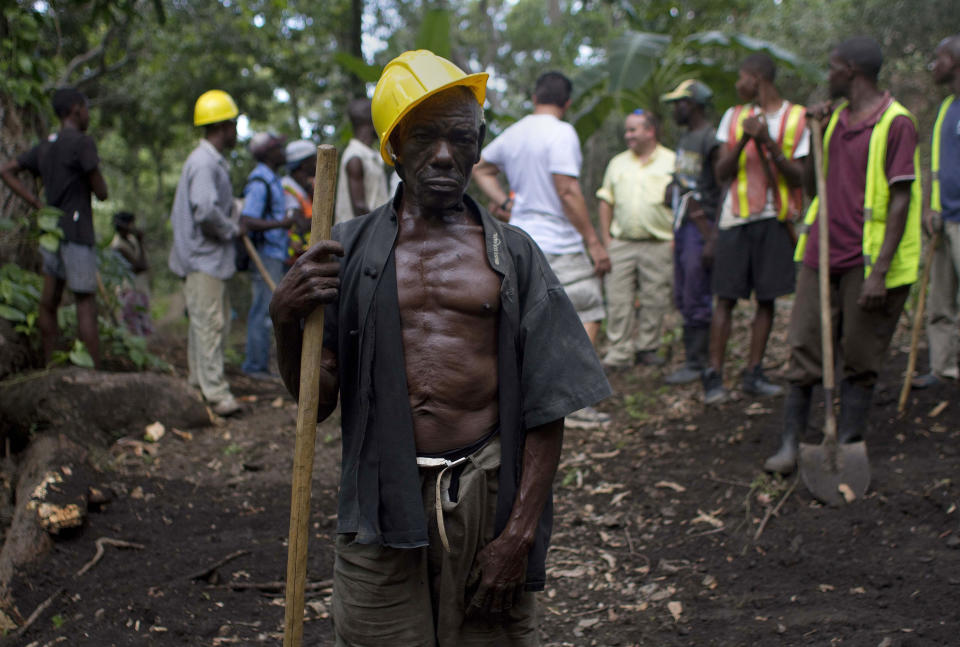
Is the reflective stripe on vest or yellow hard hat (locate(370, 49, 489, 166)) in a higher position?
yellow hard hat (locate(370, 49, 489, 166))

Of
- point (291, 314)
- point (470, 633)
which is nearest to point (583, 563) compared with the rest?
point (470, 633)

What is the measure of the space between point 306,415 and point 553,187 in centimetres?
410

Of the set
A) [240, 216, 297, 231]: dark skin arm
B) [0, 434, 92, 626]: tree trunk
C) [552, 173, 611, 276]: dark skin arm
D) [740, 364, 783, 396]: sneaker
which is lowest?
[740, 364, 783, 396]: sneaker

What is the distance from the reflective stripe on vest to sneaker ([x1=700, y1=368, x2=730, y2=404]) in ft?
4.10

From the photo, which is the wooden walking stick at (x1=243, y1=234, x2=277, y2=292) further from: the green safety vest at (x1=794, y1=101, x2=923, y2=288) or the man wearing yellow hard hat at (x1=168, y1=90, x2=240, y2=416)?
the green safety vest at (x1=794, y1=101, x2=923, y2=288)

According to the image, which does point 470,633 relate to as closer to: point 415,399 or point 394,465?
point 394,465

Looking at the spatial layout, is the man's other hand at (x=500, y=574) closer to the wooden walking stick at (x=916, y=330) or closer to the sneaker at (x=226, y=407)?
the wooden walking stick at (x=916, y=330)

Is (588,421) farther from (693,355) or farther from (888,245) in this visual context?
(888,245)

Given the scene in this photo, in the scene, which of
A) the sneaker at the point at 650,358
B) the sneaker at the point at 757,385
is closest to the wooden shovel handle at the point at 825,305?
the sneaker at the point at 757,385

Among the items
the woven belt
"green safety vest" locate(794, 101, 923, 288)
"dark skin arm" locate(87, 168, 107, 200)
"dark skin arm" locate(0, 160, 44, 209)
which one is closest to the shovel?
"green safety vest" locate(794, 101, 923, 288)

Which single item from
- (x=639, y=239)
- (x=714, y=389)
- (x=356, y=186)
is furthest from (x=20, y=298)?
(x=714, y=389)

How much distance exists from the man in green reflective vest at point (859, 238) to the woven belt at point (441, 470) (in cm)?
313

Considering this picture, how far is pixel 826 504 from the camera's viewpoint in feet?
14.8

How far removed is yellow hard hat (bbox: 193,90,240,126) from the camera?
6438mm
